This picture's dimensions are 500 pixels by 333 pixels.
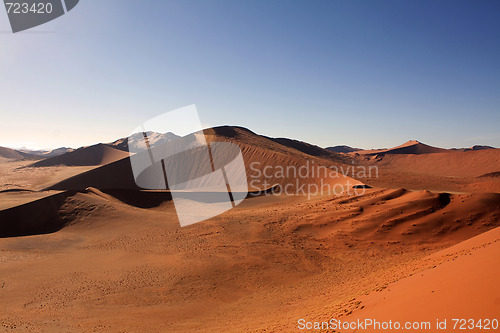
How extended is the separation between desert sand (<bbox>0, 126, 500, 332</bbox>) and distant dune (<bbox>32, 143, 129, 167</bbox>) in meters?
57.3

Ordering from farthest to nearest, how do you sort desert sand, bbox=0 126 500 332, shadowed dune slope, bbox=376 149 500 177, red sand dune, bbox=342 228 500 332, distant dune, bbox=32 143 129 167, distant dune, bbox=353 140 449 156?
distant dune, bbox=353 140 449 156
distant dune, bbox=32 143 129 167
shadowed dune slope, bbox=376 149 500 177
desert sand, bbox=0 126 500 332
red sand dune, bbox=342 228 500 332

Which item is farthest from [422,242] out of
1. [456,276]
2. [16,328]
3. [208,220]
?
[16,328]

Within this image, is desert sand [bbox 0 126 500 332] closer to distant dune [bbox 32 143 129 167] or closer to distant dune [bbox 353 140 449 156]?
distant dune [bbox 32 143 129 167]

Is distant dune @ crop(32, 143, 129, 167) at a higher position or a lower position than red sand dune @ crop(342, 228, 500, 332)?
higher

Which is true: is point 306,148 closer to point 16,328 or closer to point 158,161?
point 158,161

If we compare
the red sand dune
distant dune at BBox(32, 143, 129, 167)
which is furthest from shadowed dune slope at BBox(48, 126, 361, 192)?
distant dune at BBox(32, 143, 129, 167)

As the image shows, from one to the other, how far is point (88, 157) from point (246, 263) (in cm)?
8522

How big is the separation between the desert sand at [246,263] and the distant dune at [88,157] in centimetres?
5734

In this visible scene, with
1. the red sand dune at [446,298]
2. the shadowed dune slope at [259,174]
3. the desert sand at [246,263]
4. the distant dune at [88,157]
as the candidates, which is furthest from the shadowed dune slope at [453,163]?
the distant dune at [88,157]

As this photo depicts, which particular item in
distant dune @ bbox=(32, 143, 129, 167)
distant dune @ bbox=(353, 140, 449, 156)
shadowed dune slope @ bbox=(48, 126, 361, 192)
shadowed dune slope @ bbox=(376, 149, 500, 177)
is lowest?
shadowed dune slope @ bbox=(376, 149, 500, 177)

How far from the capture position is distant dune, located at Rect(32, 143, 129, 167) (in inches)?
3044

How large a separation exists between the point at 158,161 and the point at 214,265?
34.2m

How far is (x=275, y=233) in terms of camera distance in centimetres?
1734

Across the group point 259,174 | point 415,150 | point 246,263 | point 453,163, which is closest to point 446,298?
point 246,263
